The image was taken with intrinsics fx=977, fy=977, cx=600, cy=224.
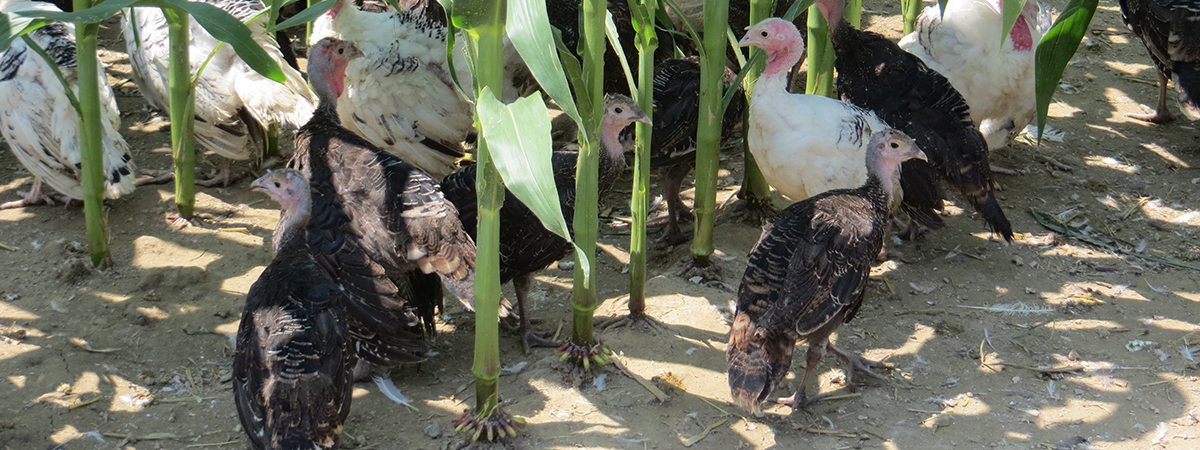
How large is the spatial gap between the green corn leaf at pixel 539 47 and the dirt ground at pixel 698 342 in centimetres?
164

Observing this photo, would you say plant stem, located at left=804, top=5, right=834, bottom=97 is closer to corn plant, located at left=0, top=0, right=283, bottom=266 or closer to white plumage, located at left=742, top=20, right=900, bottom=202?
white plumage, located at left=742, top=20, right=900, bottom=202

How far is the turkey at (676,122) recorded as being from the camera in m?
4.72

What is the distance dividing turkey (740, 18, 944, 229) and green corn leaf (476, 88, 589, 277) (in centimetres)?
225

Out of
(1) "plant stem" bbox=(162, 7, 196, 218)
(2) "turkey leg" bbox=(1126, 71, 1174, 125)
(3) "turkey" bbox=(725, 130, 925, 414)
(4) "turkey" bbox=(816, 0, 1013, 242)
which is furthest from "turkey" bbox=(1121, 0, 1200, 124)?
(1) "plant stem" bbox=(162, 7, 196, 218)

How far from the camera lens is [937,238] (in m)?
5.04

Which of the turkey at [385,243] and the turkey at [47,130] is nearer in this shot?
the turkey at [385,243]

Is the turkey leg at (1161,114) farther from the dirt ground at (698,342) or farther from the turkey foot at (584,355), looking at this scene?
the turkey foot at (584,355)

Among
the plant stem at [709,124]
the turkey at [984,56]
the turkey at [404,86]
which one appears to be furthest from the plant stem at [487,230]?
the turkey at [984,56]

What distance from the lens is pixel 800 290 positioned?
3539 mm

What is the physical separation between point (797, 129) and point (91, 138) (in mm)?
3052

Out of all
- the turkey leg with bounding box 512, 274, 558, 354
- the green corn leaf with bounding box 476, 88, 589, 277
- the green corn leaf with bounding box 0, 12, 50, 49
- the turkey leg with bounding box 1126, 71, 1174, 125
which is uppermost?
the green corn leaf with bounding box 0, 12, 50, 49

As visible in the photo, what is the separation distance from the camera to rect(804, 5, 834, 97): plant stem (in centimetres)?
466

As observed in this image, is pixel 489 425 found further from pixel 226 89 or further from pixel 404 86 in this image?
pixel 226 89

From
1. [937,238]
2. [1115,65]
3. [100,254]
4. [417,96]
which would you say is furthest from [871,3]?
[100,254]
